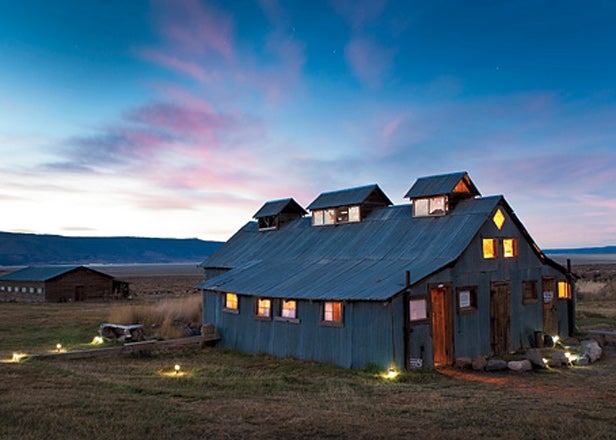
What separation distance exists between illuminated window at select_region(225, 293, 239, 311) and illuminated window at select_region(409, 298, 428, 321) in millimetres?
8813

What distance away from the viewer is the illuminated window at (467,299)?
2066 centimetres

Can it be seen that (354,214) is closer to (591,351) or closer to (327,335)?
(327,335)

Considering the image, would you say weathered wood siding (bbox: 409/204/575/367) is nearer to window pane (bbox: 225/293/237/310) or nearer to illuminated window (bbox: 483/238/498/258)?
illuminated window (bbox: 483/238/498/258)

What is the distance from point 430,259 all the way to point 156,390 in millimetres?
11662

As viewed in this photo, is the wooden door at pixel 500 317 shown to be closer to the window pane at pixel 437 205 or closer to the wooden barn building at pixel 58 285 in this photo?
the window pane at pixel 437 205

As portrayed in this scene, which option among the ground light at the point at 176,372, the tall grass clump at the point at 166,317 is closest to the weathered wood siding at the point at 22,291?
the tall grass clump at the point at 166,317

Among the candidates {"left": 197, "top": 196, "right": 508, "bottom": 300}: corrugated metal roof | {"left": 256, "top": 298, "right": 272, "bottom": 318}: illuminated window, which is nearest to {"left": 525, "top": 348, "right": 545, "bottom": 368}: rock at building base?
{"left": 197, "top": 196, "right": 508, "bottom": 300}: corrugated metal roof

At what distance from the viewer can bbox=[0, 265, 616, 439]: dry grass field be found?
32.3 feet

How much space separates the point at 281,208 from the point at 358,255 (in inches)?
344

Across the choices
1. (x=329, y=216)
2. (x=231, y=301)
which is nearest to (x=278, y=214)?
(x=329, y=216)

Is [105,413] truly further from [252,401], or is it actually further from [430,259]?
[430,259]

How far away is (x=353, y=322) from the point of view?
1898 cm

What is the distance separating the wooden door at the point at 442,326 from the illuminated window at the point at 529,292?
5337 mm

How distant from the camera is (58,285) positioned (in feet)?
172
